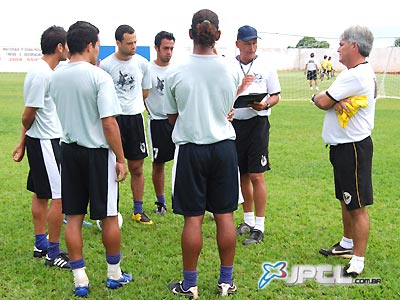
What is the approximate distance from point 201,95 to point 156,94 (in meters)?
2.51

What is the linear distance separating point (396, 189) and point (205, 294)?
3934mm

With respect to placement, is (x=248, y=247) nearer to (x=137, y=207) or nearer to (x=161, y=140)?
(x=137, y=207)

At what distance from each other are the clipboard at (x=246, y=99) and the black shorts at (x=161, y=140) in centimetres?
152


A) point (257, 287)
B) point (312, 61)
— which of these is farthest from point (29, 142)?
point (312, 61)

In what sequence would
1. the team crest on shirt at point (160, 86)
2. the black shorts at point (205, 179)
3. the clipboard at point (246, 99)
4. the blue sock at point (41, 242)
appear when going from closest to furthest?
1. the black shorts at point (205, 179)
2. the clipboard at point (246, 99)
3. the blue sock at point (41, 242)
4. the team crest on shirt at point (160, 86)

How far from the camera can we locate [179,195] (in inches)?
145

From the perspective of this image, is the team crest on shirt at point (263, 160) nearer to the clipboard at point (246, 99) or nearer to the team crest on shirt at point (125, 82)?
the clipboard at point (246, 99)

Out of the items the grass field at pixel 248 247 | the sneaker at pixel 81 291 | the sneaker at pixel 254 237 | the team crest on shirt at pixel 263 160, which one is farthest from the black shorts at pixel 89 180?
the team crest on shirt at pixel 263 160

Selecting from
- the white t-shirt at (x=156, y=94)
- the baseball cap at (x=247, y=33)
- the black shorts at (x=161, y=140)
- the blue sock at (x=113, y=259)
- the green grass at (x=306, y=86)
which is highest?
the baseball cap at (x=247, y=33)

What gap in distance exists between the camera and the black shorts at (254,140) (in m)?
5.07

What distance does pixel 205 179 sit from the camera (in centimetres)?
369

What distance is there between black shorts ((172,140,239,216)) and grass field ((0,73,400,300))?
71 cm

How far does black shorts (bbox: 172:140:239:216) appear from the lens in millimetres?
3619

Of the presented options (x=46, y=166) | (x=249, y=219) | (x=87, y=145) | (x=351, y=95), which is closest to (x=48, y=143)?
(x=46, y=166)
